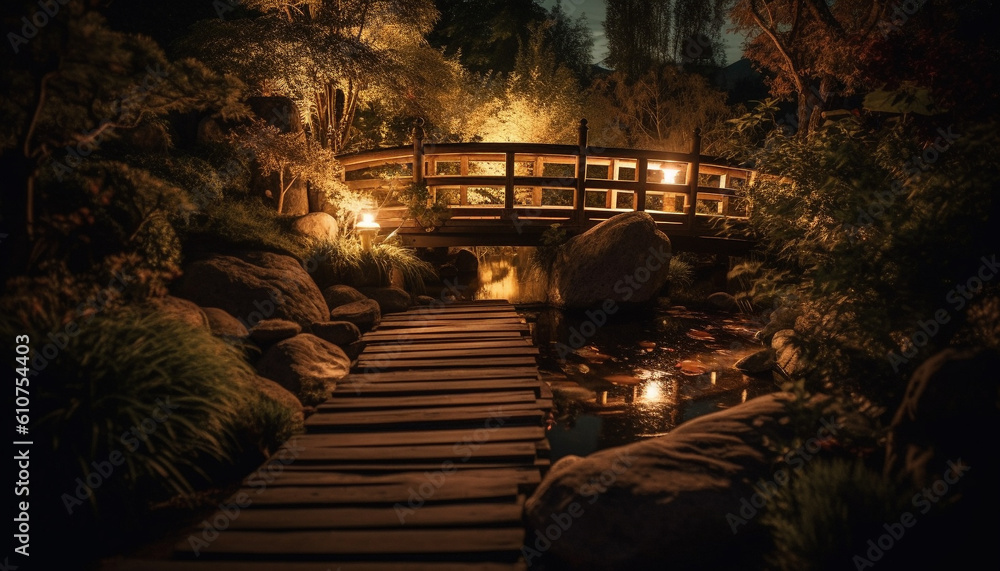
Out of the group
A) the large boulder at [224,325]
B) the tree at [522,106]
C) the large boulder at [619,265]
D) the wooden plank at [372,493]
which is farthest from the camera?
the tree at [522,106]

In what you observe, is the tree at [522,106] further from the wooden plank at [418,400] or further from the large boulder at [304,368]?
the wooden plank at [418,400]

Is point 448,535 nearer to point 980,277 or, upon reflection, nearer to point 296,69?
point 980,277

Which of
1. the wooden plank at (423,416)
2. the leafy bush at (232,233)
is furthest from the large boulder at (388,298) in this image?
the wooden plank at (423,416)

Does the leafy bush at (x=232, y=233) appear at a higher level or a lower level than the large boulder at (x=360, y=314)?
higher

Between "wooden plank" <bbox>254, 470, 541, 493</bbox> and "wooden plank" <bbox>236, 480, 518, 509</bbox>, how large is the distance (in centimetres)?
5

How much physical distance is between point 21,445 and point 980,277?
587 cm

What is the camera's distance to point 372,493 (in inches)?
132

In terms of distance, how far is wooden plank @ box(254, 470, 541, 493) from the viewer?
11.4ft

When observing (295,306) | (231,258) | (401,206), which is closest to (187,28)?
(401,206)

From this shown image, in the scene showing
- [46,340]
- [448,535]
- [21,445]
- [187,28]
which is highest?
[187,28]

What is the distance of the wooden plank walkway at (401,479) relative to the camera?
9.13ft

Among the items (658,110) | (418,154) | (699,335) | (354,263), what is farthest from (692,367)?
(658,110)

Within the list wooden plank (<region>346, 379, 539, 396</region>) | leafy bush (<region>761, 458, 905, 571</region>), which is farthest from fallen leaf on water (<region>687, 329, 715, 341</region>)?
leafy bush (<region>761, 458, 905, 571</region>)

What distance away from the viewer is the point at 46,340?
320 cm
